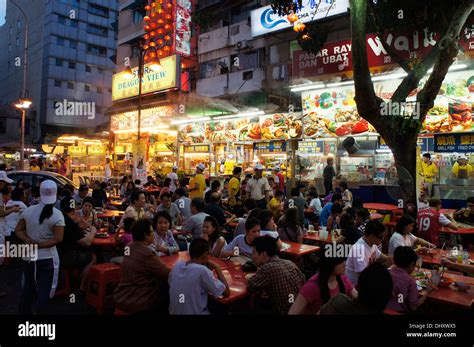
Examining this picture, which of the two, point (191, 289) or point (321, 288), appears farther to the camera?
point (191, 289)

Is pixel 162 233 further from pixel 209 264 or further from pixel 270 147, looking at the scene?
pixel 270 147

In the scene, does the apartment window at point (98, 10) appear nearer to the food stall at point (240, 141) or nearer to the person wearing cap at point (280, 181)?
the food stall at point (240, 141)

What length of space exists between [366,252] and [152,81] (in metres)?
19.3

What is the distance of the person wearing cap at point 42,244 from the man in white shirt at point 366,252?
12.5 ft

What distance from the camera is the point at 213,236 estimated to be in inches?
237

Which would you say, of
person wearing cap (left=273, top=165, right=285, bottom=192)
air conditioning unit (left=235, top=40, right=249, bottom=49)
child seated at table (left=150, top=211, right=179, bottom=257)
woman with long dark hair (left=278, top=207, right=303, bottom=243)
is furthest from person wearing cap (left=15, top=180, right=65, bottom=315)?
air conditioning unit (left=235, top=40, right=249, bottom=49)

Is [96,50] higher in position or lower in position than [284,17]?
higher

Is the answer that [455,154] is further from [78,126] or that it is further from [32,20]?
[32,20]

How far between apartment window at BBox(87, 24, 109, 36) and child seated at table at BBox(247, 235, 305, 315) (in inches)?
1900

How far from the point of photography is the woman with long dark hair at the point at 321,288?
3.28m

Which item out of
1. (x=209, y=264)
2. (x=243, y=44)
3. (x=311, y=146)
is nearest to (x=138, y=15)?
(x=243, y=44)

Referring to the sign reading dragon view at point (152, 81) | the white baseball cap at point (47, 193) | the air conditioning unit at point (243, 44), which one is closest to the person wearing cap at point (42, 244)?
the white baseball cap at point (47, 193)

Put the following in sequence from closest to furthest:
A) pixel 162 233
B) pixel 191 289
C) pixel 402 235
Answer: pixel 191 289 → pixel 402 235 → pixel 162 233

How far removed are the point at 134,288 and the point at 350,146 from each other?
A: 10.5 metres
